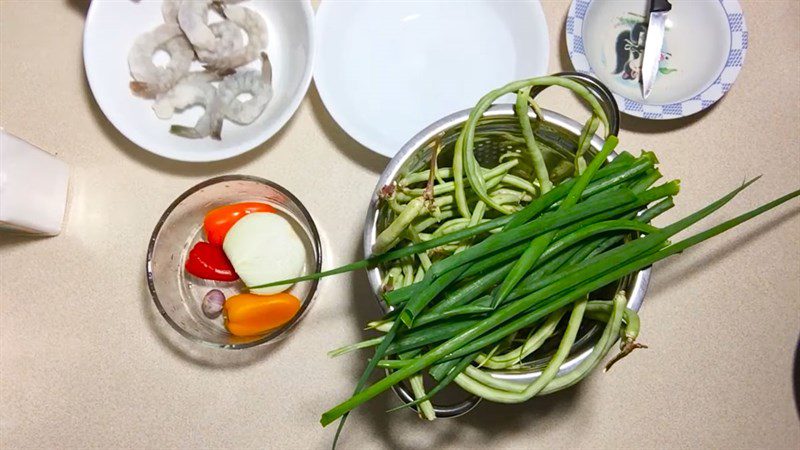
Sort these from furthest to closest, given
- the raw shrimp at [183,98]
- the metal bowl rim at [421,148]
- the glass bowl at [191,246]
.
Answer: the raw shrimp at [183,98]
the glass bowl at [191,246]
the metal bowl rim at [421,148]

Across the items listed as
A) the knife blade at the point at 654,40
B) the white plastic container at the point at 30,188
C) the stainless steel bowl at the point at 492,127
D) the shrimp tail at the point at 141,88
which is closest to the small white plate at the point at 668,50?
the knife blade at the point at 654,40

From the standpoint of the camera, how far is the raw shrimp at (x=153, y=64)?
1083mm

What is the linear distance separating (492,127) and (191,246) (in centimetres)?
51

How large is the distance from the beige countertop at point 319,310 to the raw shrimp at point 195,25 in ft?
0.55

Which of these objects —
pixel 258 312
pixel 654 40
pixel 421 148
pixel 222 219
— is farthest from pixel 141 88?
pixel 654 40

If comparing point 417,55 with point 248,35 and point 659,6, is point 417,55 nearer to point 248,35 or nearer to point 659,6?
point 248,35

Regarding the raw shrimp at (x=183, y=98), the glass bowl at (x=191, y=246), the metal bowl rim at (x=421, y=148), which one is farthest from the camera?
the raw shrimp at (x=183, y=98)

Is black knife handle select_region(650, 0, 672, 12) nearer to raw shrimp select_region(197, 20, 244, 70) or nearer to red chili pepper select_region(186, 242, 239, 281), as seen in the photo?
raw shrimp select_region(197, 20, 244, 70)

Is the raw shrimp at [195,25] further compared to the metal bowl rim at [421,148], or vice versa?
the raw shrimp at [195,25]

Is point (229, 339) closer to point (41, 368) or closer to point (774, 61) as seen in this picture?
point (41, 368)

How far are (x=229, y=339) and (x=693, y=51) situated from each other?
0.83m

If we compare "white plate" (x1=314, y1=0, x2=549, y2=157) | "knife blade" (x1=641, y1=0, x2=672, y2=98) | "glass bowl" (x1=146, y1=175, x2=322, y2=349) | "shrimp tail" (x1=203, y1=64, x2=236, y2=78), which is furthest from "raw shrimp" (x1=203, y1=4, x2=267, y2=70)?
"knife blade" (x1=641, y1=0, x2=672, y2=98)

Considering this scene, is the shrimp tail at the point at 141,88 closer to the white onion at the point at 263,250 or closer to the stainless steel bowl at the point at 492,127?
the white onion at the point at 263,250

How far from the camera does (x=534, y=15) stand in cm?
106
